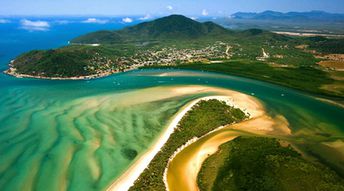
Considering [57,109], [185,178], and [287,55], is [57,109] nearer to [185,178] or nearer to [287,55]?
[185,178]

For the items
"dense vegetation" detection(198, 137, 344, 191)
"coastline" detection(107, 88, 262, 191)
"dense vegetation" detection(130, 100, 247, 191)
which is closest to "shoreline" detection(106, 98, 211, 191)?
"coastline" detection(107, 88, 262, 191)

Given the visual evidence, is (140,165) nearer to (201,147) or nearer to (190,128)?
(201,147)

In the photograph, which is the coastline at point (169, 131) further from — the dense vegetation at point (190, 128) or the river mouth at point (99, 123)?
the river mouth at point (99, 123)

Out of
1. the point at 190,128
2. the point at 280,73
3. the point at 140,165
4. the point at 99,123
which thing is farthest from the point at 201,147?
the point at 280,73

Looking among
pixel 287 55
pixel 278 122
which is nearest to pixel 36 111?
pixel 278 122

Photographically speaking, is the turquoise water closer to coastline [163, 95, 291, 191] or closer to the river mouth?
the river mouth

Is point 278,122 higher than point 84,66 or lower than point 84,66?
lower
